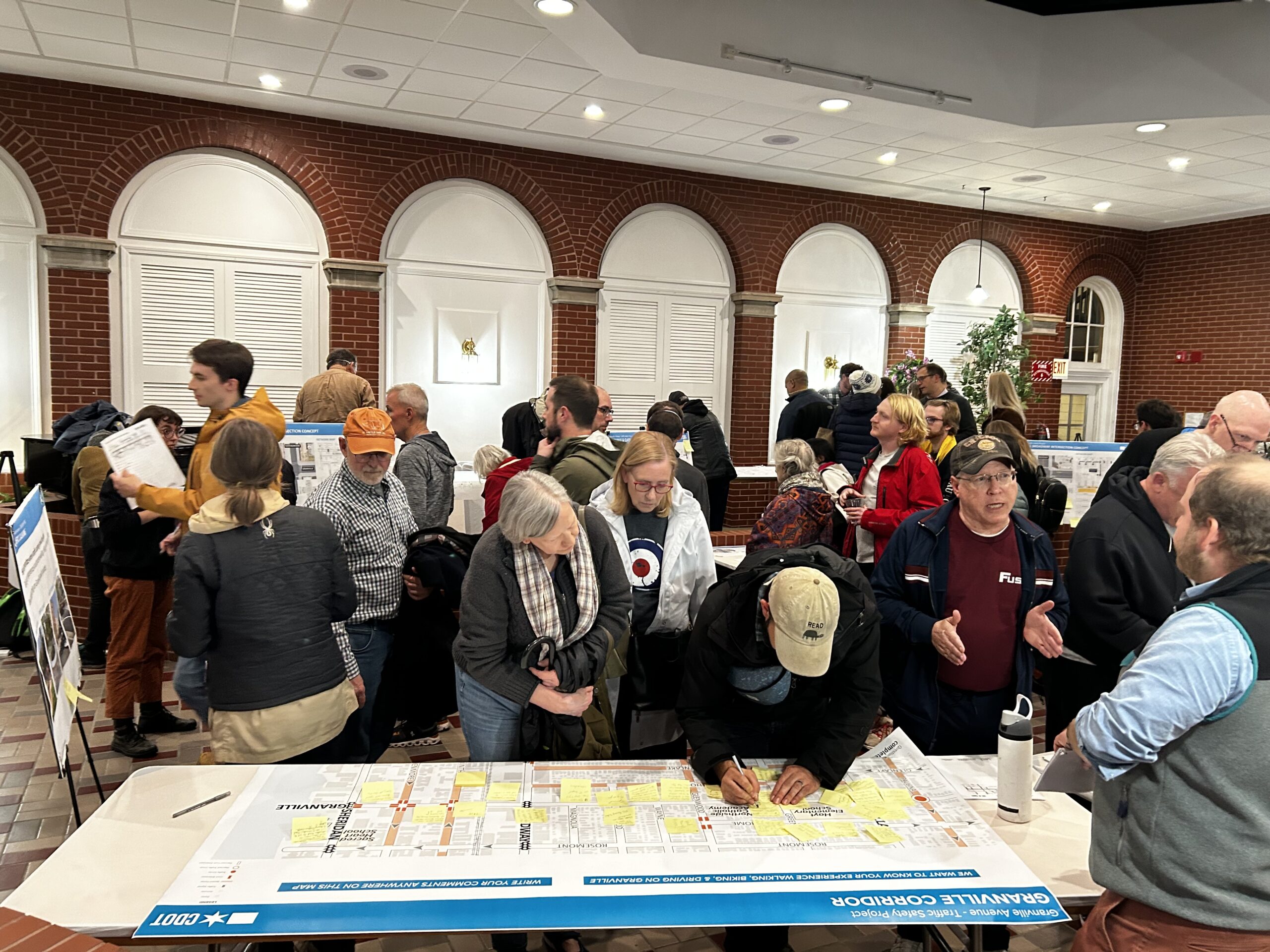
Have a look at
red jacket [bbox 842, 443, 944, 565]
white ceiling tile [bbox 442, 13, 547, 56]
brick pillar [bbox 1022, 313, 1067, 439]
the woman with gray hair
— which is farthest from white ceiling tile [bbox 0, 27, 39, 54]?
brick pillar [bbox 1022, 313, 1067, 439]

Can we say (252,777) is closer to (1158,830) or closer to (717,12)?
(1158,830)

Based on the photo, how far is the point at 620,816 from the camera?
2.10m

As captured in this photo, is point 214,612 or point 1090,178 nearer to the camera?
point 214,612

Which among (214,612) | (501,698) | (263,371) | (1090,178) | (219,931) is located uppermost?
(1090,178)

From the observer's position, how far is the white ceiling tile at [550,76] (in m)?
6.03

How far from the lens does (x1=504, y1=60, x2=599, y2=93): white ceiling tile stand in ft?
19.8

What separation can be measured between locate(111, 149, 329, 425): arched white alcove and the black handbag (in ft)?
19.3

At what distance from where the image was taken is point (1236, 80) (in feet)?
20.2

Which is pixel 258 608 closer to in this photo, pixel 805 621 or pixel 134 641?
pixel 805 621

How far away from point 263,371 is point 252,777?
6.13 meters

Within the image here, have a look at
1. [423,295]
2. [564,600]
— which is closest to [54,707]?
[564,600]

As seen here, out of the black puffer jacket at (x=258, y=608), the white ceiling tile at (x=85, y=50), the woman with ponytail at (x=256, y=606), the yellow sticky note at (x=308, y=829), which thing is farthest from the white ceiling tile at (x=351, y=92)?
the yellow sticky note at (x=308, y=829)

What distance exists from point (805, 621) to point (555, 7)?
13.8 feet

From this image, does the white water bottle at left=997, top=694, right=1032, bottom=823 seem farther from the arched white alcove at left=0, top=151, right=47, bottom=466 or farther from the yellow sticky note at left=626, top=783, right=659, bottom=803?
the arched white alcove at left=0, top=151, right=47, bottom=466
